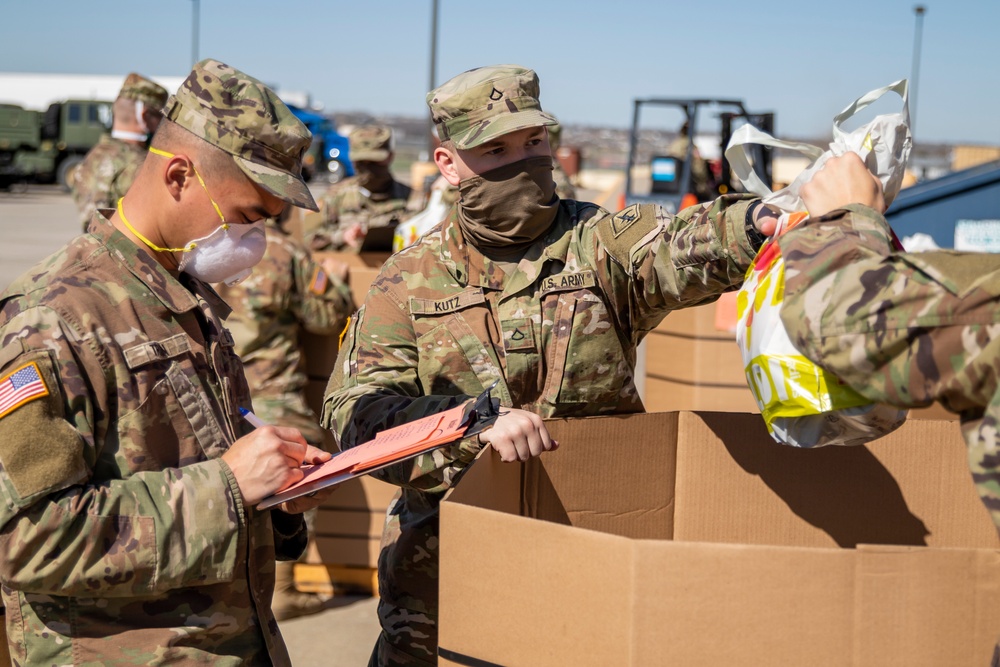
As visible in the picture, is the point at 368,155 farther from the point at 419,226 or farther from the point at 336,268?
the point at 336,268

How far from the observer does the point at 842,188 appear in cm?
149

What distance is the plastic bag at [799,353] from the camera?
1.44m

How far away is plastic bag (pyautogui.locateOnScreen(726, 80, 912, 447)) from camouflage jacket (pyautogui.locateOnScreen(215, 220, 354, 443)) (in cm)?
300

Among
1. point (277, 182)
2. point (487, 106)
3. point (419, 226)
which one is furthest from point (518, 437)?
point (419, 226)

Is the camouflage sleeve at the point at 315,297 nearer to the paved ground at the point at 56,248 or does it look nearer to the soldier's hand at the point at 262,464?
the paved ground at the point at 56,248

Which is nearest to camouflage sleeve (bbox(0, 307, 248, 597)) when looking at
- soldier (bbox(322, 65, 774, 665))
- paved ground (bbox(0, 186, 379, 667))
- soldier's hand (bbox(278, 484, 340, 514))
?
soldier's hand (bbox(278, 484, 340, 514))

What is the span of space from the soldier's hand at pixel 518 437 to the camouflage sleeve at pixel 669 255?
52cm

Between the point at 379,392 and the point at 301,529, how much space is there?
34 cm

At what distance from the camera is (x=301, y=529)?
7.19 feet

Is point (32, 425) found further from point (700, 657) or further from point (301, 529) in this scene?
point (700, 657)

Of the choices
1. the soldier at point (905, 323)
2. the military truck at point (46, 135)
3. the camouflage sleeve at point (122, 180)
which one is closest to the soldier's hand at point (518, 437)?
the soldier at point (905, 323)

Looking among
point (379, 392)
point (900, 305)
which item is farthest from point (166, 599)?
point (900, 305)

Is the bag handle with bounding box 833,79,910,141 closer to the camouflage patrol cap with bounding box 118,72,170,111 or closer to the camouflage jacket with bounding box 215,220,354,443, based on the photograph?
the camouflage jacket with bounding box 215,220,354,443

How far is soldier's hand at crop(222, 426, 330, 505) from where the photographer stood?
174 cm
